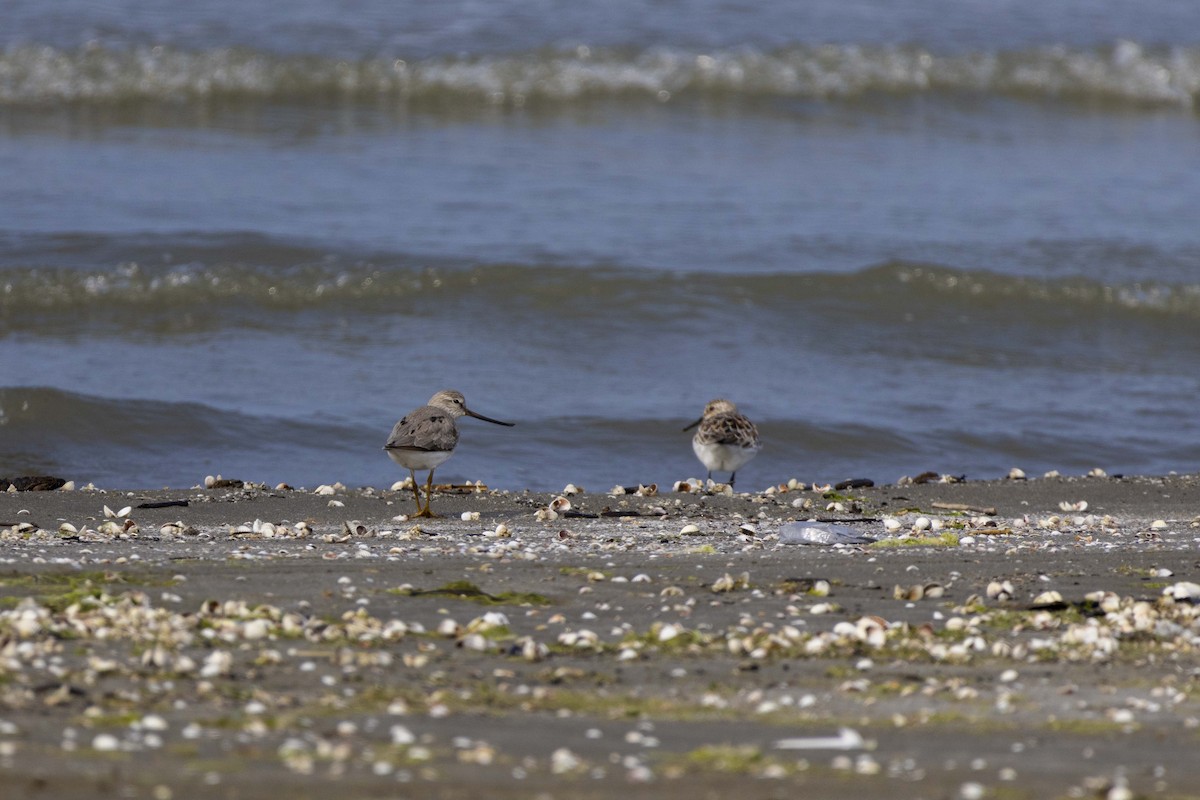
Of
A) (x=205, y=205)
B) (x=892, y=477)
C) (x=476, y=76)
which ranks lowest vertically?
(x=892, y=477)

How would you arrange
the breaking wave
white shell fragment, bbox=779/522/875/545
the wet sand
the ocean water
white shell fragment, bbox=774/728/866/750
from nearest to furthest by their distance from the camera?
1. the wet sand
2. white shell fragment, bbox=774/728/866/750
3. white shell fragment, bbox=779/522/875/545
4. the ocean water
5. the breaking wave

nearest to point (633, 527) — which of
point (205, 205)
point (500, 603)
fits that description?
point (500, 603)

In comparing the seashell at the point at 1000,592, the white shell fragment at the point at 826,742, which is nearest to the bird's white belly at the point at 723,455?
the seashell at the point at 1000,592

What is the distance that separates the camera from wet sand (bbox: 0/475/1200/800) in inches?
134

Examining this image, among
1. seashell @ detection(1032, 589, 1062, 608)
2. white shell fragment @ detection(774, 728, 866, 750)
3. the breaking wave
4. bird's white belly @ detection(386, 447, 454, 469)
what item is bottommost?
bird's white belly @ detection(386, 447, 454, 469)

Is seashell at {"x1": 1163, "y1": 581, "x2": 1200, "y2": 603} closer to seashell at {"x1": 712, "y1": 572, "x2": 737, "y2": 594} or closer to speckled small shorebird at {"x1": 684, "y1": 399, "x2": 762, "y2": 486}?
seashell at {"x1": 712, "y1": 572, "x2": 737, "y2": 594}

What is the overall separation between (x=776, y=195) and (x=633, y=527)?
30.1ft

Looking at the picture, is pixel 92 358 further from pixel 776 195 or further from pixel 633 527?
pixel 776 195

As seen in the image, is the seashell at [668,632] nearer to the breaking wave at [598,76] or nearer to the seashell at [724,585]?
the seashell at [724,585]

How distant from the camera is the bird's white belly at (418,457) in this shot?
22.7 ft

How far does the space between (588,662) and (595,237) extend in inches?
366

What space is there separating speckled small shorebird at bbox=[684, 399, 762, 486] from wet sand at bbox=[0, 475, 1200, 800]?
1498mm

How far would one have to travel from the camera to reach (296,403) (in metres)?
9.52

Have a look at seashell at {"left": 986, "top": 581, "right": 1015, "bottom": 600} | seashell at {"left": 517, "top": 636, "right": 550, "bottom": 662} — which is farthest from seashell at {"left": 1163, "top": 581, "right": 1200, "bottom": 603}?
seashell at {"left": 517, "top": 636, "right": 550, "bottom": 662}
